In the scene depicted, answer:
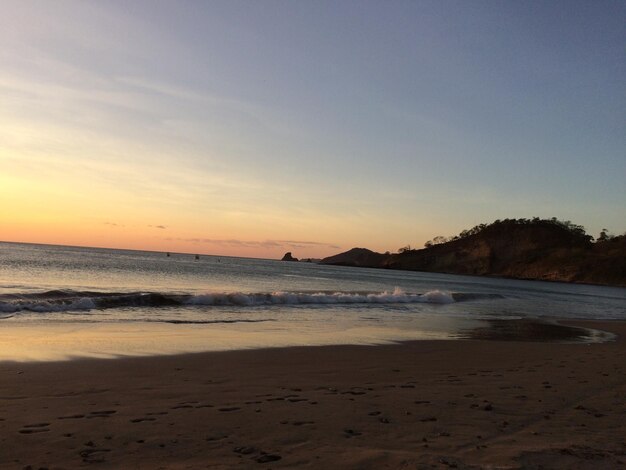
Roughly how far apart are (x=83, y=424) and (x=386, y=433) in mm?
3389

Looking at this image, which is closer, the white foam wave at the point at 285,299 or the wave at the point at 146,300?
the wave at the point at 146,300

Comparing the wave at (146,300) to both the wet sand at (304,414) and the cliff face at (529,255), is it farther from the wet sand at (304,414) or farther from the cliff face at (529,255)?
the cliff face at (529,255)

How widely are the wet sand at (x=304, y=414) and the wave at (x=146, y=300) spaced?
409 inches

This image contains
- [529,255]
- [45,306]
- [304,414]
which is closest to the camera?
[304,414]

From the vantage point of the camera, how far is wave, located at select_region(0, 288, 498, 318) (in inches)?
720

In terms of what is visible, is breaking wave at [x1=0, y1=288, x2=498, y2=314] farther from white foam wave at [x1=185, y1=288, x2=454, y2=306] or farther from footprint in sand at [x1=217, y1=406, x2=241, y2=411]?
footprint in sand at [x1=217, y1=406, x2=241, y2=411]

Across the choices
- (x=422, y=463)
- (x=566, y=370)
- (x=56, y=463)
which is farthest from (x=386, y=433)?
(x=566, y=370)

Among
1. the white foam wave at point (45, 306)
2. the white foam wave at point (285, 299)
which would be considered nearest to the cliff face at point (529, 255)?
the white foam wave at point (285, 299)

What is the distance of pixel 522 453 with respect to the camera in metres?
4.82

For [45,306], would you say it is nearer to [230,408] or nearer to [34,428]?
[34,428]

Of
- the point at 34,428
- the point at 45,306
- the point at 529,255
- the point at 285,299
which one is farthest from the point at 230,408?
the point at 529,255

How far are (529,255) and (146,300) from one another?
16274 cm

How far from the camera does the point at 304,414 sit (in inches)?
244

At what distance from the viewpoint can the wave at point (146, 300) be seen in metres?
18.3
